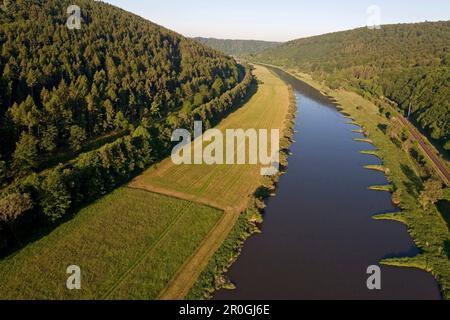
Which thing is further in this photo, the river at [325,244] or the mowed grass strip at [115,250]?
the river at [325,244]

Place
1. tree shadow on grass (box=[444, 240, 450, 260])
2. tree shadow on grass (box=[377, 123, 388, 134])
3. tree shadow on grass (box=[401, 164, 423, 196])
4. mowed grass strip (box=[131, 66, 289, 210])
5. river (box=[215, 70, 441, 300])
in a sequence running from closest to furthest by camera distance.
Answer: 1. river (box=[215, 70, 441, 300])
2. tree shadow on grass (box=[444, 240, 450, 260])
3. mowed grass strip (box=[131, 66, 289, 210])
4. tree shadow on grass (box=[401, 164, 423, 196])
5. tree shadow on grass (box=[377, 123, 388, 134])

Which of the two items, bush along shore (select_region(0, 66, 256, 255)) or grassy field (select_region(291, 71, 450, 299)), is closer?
bush along shore (select_region(0, 66, 256, 255))

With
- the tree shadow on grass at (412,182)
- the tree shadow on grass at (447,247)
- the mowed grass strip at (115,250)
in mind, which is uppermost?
the tree shadow on grass at (412,182)

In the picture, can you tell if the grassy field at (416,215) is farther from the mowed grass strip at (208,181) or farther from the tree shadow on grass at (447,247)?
the mowed grass strip at (208,181)

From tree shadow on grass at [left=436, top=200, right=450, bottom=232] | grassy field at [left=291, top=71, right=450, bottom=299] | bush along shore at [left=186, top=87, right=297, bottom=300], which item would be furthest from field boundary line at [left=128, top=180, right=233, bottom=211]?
tree shadow on grass at [left=436, top=200, right=450, bottom=232]

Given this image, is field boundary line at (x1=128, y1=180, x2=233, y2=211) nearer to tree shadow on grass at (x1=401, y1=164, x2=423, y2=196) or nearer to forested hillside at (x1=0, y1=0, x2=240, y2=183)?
forested hillside at (x1=0, y1=0, x2=240, y2=183)

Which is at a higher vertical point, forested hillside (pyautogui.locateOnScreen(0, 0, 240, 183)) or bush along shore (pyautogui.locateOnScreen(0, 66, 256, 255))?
forested hillside (pyautogui.locateOnScreen(0, 0, 240, 183))

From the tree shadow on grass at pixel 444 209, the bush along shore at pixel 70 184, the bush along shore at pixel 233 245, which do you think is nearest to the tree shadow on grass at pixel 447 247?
the tree shadow on grass at pixel 444 209

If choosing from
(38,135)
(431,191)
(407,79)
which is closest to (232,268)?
(431,191)
